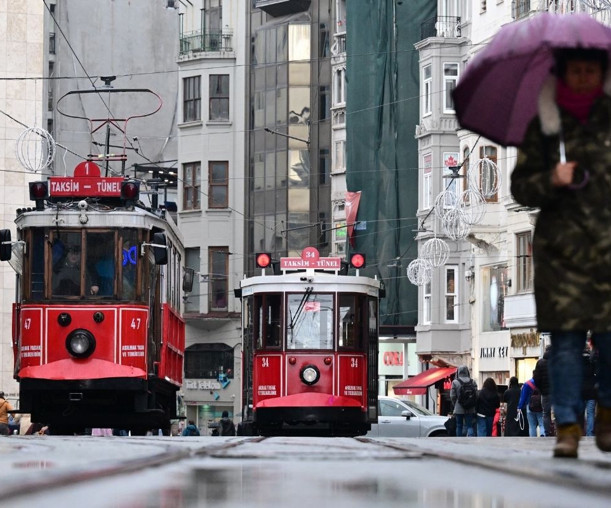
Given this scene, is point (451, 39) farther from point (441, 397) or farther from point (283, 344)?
point (283, 344)

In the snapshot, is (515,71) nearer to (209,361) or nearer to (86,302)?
(86,302)

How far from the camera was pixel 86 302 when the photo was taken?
24.5 metres

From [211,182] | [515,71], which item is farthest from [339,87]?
[515,71]

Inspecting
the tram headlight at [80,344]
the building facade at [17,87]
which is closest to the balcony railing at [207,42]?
the building facade at [17,87]

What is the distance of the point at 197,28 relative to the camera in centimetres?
7769

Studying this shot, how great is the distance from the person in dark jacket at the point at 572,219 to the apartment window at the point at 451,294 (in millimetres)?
49014

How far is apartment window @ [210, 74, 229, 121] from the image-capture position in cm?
7638

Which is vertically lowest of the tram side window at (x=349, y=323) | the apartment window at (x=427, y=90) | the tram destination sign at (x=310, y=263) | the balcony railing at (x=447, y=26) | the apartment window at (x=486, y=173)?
the tram side window at (x=349, y=323)

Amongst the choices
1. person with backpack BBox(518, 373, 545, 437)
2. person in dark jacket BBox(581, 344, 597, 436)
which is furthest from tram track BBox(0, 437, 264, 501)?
person with backpack BBox(518, 373, 545, 437)

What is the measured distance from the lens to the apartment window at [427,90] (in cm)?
5722

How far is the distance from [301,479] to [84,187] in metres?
19.3

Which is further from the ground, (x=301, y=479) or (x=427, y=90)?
(x=427, y=90)

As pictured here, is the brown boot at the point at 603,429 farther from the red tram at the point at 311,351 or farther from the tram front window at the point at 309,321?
→ the tram front window at the point at 309,321

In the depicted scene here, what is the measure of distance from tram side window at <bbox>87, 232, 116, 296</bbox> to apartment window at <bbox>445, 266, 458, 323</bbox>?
109 feet
